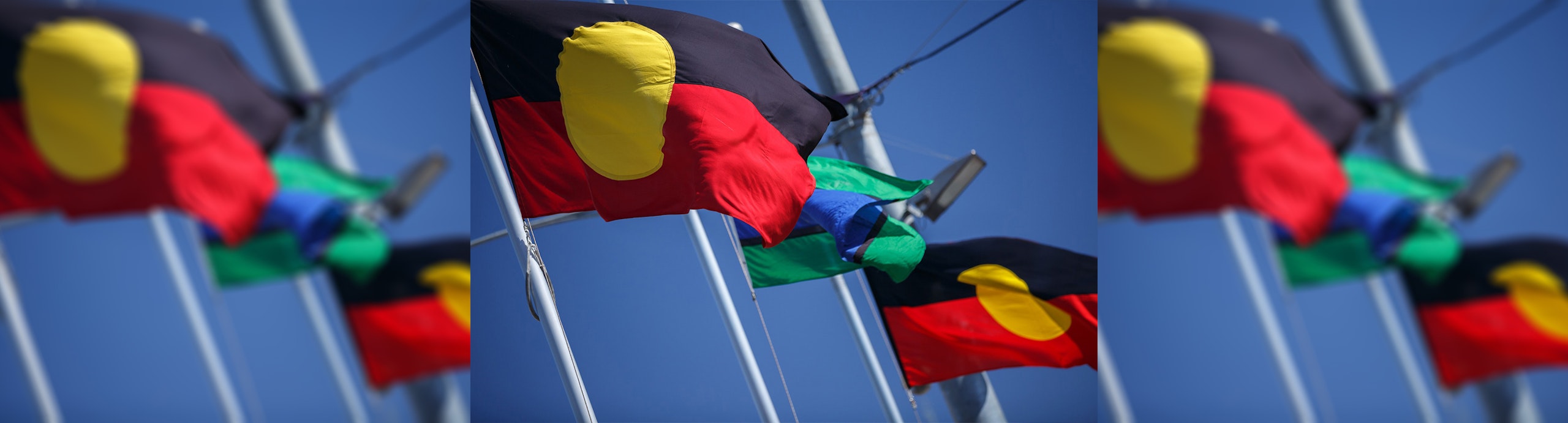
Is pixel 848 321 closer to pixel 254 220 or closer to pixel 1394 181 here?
pixel 1394 181

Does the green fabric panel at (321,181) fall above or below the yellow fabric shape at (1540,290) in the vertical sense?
above

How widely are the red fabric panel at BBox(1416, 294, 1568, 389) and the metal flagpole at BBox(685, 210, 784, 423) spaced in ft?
10.3

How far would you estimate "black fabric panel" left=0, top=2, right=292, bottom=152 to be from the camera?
215cm

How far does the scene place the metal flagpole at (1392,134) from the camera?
9.96ft

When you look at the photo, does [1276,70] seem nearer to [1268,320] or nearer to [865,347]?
[1268,320]

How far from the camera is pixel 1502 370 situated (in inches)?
127

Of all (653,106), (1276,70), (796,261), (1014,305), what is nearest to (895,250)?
(796,261)

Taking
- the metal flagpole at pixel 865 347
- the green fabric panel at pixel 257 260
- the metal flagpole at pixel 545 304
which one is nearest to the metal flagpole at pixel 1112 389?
the metal flagpole at pixel 545 304

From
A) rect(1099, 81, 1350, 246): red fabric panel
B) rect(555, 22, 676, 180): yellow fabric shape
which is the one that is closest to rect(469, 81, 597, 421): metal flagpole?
rect(555, 22, 676, 180): yellow fabric shape

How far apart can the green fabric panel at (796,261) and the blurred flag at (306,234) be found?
2.64 m

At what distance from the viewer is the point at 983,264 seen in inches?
202

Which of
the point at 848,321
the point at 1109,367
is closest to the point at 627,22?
the point at 1109,367

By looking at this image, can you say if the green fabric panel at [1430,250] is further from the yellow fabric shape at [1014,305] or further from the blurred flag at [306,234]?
the blurred flag at [306,234]

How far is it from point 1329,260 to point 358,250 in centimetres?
258
